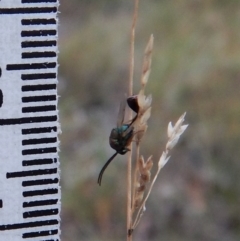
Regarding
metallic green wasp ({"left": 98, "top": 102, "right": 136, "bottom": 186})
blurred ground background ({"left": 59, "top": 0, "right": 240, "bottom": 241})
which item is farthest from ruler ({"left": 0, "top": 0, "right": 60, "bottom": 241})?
blurred ground background ({"left": 59, "top": 0, "right": 240, "bottom": 241})

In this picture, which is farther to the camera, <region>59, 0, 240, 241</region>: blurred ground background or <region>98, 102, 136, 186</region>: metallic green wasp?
<region>59, 0, 240, 241</region>: blurred ground background

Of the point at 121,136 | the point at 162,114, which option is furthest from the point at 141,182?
the point at 162,114

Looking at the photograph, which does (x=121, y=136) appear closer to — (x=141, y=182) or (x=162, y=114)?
(x=141, y=182)

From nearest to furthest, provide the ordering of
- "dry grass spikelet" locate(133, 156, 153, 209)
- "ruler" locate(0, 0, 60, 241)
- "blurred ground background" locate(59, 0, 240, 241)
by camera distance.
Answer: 1. "dry grass spikelet" locate(133, 156, 153, 209)
2. "ruler" locate(0, 0, 60, 241)
3. "blurred ground background" locate(59, 0, 240, 241)

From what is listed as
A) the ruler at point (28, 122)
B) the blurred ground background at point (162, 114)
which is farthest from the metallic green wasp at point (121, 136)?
the blurred ground background at point (162, 114)

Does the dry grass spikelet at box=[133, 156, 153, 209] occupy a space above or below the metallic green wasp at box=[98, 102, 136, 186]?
below

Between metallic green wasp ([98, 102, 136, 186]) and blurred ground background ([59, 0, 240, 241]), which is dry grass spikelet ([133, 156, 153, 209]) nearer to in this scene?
metallic green wasp ([98, 102, 136, 186])

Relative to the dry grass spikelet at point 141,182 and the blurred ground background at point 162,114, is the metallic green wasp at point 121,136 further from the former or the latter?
the blurred ground background at point 162,114
